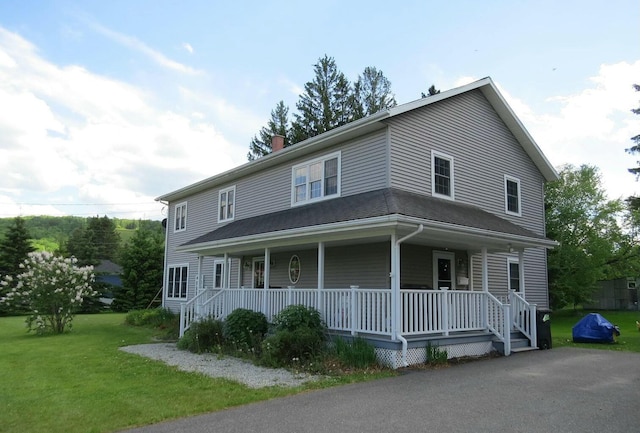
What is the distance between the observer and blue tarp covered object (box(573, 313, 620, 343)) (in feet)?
46.1

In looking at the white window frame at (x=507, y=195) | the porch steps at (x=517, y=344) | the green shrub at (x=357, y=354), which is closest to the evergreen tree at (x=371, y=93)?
the white window frame at (x=507, y=195)

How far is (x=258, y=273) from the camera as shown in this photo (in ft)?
58.1

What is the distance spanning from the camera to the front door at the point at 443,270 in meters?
13.9

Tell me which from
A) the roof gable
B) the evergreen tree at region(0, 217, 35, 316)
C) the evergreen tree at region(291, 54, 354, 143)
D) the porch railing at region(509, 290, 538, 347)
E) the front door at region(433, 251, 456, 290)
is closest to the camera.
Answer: the porch railing at region(509, 290, 538, 347)

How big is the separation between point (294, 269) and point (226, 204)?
18.1 feet

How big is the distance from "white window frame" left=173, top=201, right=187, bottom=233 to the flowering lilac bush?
592 centimetres

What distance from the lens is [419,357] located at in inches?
387

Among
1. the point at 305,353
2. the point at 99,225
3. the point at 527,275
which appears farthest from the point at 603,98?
the point at 99,225

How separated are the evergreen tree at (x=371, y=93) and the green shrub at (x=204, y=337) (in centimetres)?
2741

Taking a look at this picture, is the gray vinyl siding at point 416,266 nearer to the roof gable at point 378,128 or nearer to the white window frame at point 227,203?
the roof gable at point 378,128

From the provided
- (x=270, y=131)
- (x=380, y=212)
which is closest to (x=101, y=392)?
(x=380, y=212)

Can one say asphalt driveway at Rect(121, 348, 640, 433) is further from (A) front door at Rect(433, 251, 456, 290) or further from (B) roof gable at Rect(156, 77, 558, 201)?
(B) roof gable at Rect(156, 77, 558, 201)

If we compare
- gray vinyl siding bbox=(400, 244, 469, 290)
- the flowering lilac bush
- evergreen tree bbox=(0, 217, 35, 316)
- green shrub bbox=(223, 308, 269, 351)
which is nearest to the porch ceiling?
gray vinyl siding bbox=(400, 244, 469, 290)

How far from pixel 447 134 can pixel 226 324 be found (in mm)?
8541
